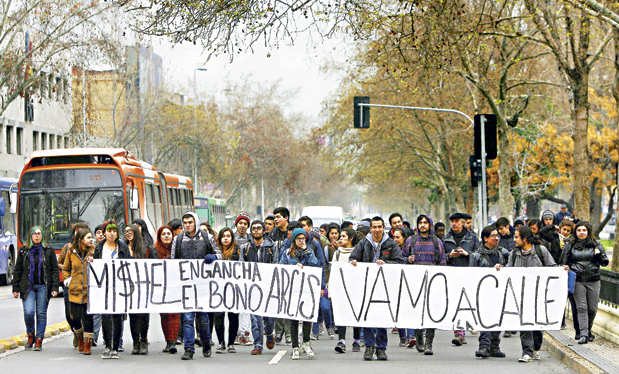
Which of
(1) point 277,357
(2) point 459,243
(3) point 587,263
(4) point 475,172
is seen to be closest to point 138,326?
(1) point 277,357

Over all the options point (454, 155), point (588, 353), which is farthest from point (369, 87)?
point (588, 353)

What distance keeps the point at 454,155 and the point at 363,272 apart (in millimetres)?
37212

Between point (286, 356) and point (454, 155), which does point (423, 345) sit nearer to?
point (286, 356)

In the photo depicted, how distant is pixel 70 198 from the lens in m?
18.8

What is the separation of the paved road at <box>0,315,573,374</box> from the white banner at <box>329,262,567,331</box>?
470mm

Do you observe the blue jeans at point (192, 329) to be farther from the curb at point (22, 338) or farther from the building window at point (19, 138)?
the building window at point (19, 138)

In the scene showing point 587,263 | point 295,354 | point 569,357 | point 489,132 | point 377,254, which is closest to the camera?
point 569,357

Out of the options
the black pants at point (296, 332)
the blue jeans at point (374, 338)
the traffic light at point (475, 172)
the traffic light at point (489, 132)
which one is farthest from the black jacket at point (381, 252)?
the traffic light at point (475, 172)

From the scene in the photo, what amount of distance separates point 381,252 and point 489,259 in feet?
4.82

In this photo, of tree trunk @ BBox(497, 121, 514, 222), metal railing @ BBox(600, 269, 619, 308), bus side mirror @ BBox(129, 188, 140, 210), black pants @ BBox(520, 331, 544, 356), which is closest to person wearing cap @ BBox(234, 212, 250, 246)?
black pants @ BBox(520, 331, 544, 356)

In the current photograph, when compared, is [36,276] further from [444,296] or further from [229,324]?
[444,296]

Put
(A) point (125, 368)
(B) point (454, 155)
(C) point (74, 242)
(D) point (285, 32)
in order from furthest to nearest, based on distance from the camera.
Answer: (B) point (454, 155) < (D) point (285, 32) < (C) point (74, 242) < (A) point (125, 368)

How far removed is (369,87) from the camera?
4262 centimetres

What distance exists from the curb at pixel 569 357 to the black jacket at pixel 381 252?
89.1 inches
